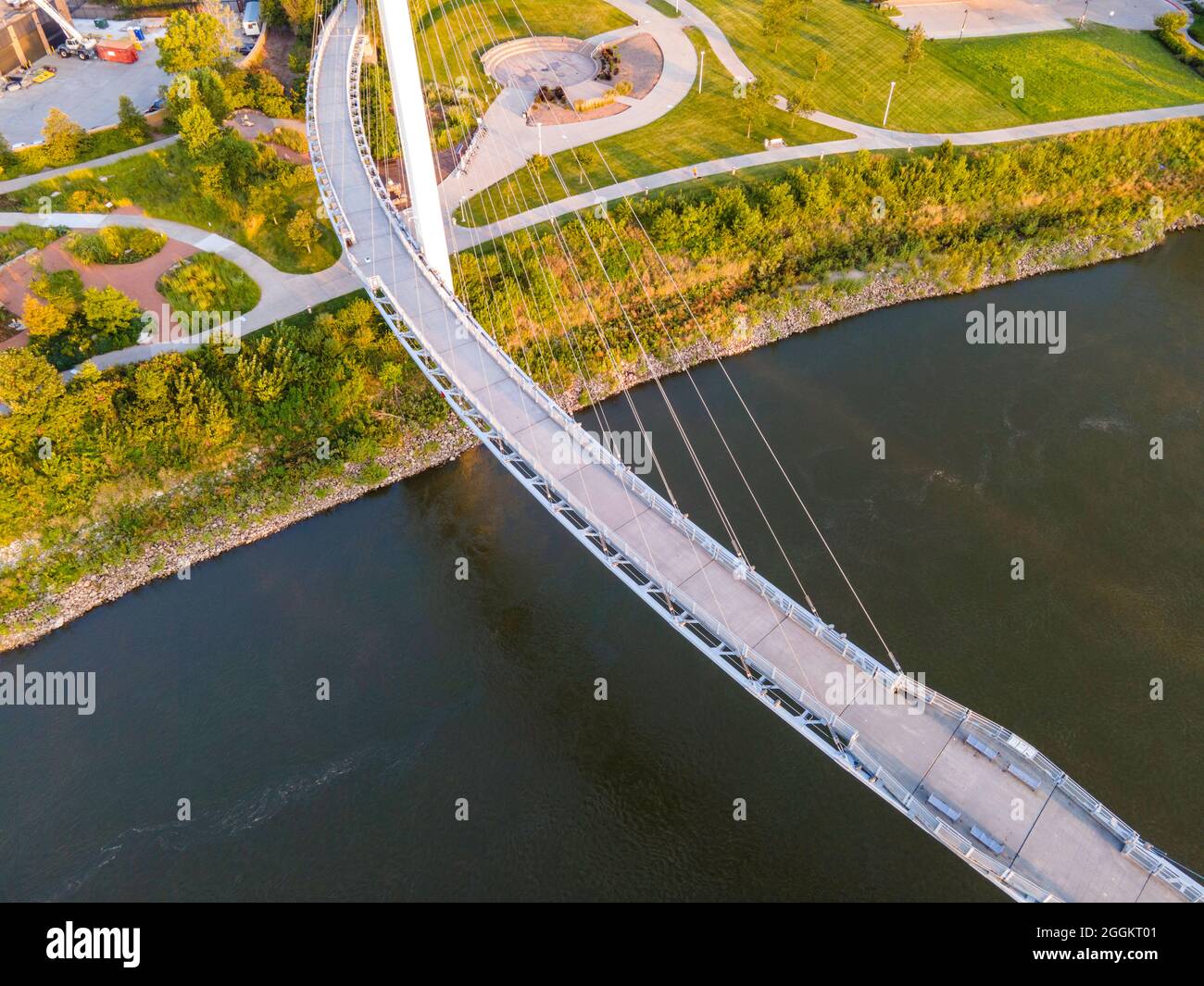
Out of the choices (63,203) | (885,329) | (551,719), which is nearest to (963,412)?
(885,329)

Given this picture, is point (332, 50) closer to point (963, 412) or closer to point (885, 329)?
point (885, 329)

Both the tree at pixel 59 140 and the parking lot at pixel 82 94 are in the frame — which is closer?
the tree at pixel 59 140

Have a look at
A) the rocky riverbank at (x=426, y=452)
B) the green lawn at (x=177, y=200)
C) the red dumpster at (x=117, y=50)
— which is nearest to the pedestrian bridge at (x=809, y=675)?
the rocky riverbank at (x=426, y=452)

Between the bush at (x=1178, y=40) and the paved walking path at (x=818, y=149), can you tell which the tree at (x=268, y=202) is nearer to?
the paved walking path at (x=818, y=149)

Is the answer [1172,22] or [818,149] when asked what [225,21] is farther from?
[1172,22]

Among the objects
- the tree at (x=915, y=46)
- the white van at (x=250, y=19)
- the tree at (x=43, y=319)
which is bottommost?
the tree at (x=43, y=319)

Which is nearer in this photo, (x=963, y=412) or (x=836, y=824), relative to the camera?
(x=836, y=824)
